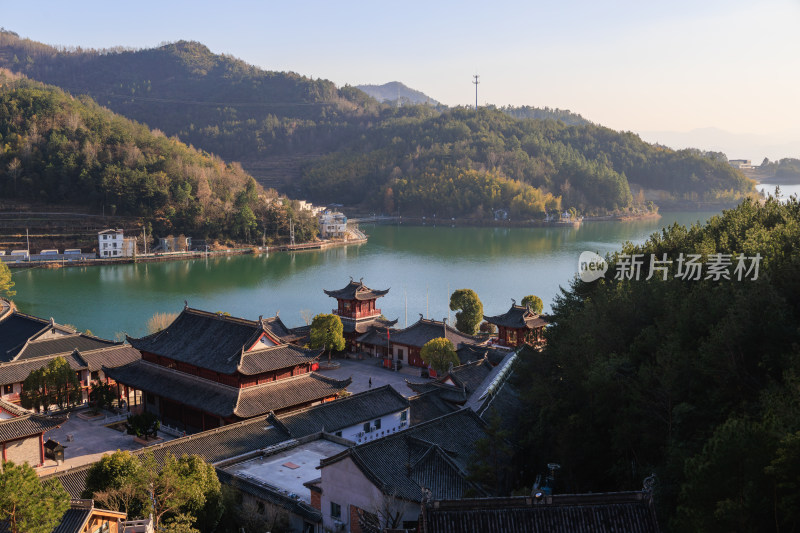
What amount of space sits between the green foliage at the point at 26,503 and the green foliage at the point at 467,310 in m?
14.6

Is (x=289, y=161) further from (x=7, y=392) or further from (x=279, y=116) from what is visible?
(x=7, y=392)

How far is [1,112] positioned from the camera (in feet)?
153

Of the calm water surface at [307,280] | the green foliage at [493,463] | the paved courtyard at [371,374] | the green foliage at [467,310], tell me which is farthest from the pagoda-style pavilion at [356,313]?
the green foliage at [493,463]

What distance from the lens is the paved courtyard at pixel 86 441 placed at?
11.0m

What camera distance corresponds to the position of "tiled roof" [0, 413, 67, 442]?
995 centimetres

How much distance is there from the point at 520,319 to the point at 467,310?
2.46 m

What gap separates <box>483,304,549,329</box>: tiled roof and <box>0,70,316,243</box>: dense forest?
28819 millimetres

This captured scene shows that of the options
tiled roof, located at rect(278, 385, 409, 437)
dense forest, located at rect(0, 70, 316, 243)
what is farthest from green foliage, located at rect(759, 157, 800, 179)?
tiled roof, located at rect(278, 385, 409, 437)

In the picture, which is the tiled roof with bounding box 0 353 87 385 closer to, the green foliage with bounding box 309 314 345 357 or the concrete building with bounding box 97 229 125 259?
the green foliage with bounding box 309 314 345 357

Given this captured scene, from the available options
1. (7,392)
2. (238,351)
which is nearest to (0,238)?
(7,392)

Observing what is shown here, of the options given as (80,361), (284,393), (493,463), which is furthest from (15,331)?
(493,463)

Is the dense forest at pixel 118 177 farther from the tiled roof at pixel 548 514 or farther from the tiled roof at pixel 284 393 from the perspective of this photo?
the tiled roof at pixel 548 514

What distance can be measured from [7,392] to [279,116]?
8162 cm

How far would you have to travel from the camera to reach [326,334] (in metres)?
17.0
